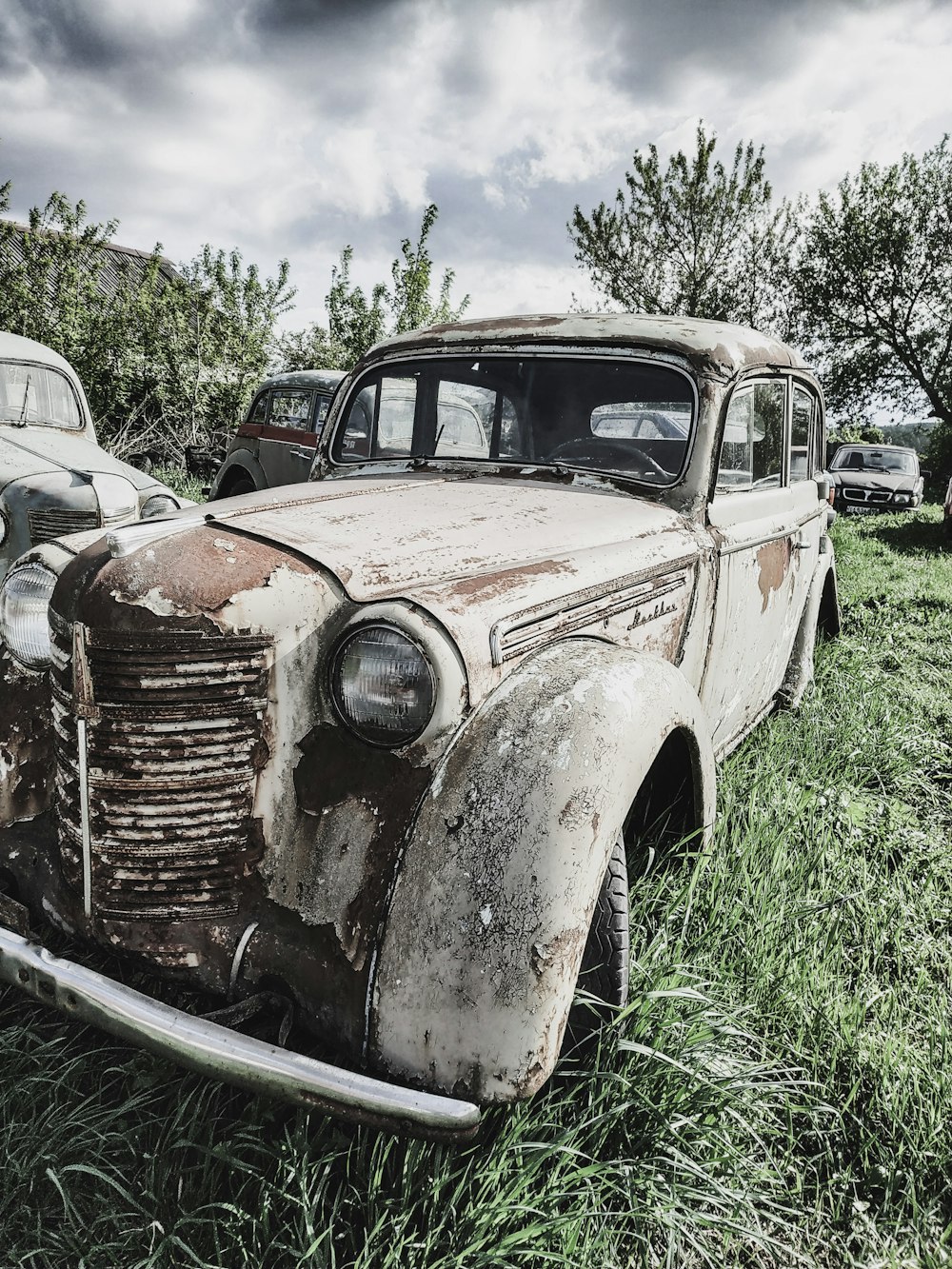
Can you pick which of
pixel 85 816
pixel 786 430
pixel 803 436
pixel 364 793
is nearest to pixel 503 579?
pixel 364 793

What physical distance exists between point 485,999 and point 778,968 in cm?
108

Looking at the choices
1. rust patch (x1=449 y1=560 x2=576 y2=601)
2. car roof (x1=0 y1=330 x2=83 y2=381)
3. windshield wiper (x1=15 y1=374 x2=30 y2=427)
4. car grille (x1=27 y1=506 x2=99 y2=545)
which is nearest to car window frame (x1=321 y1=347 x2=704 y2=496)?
rust patch (x1=449 y1=560 x2=576 y2=601)

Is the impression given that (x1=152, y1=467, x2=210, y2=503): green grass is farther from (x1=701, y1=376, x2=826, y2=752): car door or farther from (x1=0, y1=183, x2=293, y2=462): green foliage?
(x1=701, y1=376, x2=826, y2=752): car door

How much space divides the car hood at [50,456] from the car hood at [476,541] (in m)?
3.22

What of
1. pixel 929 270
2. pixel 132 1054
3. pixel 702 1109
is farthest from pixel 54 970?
pixel 929 270

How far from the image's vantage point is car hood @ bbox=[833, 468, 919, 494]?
597 inches

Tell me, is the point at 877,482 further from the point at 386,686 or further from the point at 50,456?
the point at 386,686

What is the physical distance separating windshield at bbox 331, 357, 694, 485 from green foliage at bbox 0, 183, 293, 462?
10.7m

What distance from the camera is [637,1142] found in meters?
1.59

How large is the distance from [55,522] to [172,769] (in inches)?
150

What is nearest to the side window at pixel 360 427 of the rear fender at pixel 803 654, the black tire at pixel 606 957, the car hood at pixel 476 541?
the car hood at pixel 476 541

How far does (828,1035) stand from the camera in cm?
194

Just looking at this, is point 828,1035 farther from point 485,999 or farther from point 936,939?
point 485,999

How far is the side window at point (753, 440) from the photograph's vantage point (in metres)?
2.68
